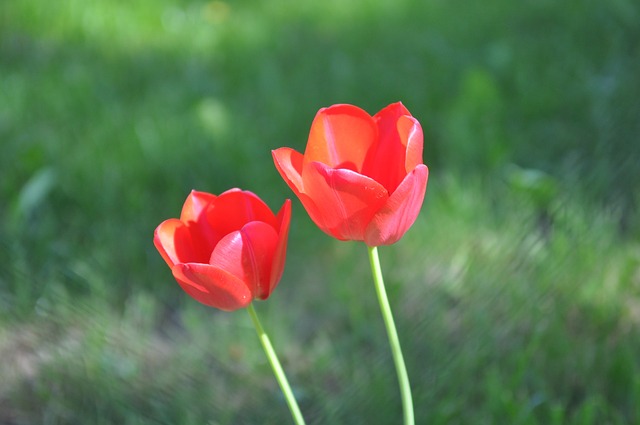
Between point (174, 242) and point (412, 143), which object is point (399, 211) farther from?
point (174, 242)

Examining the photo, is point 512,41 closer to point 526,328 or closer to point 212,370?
point 526,328

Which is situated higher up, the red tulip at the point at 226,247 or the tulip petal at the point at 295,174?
the tulip petal at the point at 295,174

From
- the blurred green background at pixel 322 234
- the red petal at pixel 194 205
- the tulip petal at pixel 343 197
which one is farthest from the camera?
the blurred green background at pixel 322 234

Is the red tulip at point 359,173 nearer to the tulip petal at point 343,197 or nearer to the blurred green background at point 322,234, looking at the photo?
the tulip petal at point 343,197

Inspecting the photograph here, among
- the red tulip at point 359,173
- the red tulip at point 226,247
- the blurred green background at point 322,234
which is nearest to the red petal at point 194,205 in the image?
the red tulip at point 226,247

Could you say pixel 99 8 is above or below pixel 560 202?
above

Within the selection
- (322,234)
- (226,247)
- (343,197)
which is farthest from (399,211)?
(322,234)

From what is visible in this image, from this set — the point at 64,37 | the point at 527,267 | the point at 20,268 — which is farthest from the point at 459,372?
the point at 64,37
